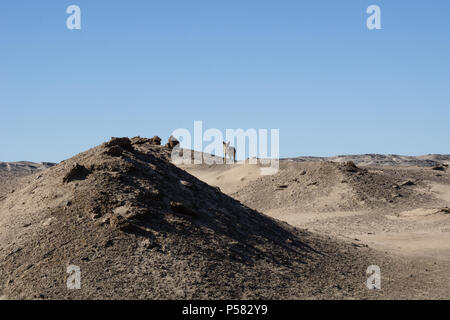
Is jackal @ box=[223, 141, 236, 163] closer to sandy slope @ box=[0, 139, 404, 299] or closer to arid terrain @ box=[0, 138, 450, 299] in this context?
arid terrain @ box=[0, 138, 450, 299]

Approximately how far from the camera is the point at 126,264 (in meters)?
9.10

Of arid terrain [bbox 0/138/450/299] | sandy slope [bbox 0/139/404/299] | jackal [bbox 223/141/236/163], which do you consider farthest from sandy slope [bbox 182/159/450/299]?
jackal [bbox 223/141/236/163]

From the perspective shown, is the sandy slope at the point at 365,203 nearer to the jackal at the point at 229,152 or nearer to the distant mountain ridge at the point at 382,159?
the jackal at the point at 229,152

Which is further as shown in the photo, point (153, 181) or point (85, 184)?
point (153, 181)

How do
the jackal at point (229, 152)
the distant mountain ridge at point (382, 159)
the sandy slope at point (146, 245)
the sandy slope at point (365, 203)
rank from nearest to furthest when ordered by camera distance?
1. the sandy slope at point (146, 245)
2. the sandy slope at point (365, 203)
3. the jackal at point (229, 152)
4. the distant mountain ridge at point (382, 159)

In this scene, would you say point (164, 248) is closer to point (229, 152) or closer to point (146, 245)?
point (146, 245)

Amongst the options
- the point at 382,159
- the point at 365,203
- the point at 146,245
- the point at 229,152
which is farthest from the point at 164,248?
the point at 382,159

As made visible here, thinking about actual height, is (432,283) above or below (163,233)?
below

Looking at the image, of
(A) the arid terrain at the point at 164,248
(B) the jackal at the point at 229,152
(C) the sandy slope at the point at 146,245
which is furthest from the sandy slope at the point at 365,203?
(B) the jackal at the point at 229,152

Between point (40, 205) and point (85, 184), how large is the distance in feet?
3.48

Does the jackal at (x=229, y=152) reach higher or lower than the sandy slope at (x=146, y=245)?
lower
